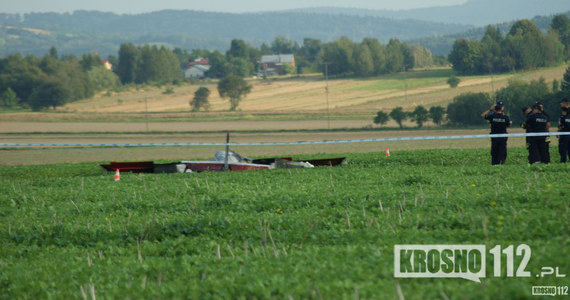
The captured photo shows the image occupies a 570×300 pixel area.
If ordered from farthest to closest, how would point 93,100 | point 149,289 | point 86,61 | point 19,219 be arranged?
point 86,61
point 93,100
point 19,219
point 149,289

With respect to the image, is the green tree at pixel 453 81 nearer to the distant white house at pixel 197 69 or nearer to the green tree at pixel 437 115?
the green tree at pixel 437 115

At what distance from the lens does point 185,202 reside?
14789 mm

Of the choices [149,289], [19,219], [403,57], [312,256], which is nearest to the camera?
[149,289]

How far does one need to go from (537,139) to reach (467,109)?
42.4 m

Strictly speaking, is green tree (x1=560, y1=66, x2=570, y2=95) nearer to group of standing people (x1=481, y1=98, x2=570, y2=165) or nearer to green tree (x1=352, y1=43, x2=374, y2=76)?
group of standing people (x1=481, y1=98, x2=570, y2=165)

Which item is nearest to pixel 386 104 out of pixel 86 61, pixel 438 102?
pixel 438 102

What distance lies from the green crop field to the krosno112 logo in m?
0.10

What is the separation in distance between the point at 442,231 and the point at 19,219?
27.5 feet

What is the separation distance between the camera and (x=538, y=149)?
21672 millimetres

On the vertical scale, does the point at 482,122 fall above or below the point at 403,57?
below

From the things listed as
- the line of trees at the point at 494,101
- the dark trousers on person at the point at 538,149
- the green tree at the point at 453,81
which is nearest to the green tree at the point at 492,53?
the line of trees at the point at 494,101

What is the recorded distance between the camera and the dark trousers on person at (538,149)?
21.5 meters

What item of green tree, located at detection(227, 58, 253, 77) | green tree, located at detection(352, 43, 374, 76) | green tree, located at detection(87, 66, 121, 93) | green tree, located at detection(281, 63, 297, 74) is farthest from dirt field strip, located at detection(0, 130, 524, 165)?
green tree, located at detection(281, 63, 297, 74)

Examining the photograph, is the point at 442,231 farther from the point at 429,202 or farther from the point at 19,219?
the point at 19,219
